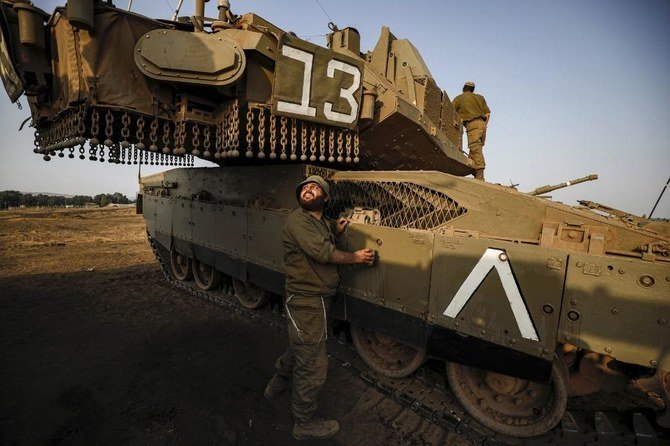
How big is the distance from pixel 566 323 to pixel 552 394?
3.17 ft

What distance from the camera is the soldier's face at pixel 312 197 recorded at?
2898 mm

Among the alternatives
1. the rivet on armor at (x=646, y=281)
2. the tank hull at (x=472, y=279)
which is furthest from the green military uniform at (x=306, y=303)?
the rivet on armor at (x=646, y=281)

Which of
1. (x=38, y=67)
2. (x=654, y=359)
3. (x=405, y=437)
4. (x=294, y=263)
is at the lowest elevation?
(x=405, y=437)

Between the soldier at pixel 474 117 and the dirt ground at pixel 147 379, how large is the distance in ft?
19.3

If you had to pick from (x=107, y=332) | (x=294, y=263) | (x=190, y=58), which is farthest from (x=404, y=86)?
(x=107, y=332)

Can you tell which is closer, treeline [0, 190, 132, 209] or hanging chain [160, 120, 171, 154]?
hanging chain [160, 120, 171, 154]

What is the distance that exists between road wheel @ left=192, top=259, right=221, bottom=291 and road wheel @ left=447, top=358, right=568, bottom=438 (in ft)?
16.3

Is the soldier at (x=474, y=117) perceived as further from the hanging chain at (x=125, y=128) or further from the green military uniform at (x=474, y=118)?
the hanging chain at (x=125, y=128)

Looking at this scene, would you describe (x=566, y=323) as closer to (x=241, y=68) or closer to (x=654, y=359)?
(x=654, y=359)

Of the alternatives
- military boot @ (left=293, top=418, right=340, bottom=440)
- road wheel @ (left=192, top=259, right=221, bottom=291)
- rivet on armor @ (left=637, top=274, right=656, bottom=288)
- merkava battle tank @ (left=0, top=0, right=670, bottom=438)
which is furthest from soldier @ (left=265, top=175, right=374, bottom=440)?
road wheel @ (left=192, top=259, right=221, bottom=291)

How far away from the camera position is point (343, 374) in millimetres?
3758

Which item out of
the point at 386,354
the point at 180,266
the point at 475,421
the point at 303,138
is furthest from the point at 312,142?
the point at 180,266

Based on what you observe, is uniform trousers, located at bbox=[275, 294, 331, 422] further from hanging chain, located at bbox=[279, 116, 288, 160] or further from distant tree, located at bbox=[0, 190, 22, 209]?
distant tree, located at bbox=[0, 190, 22, 209]

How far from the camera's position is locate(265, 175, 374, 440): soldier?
2.75m
